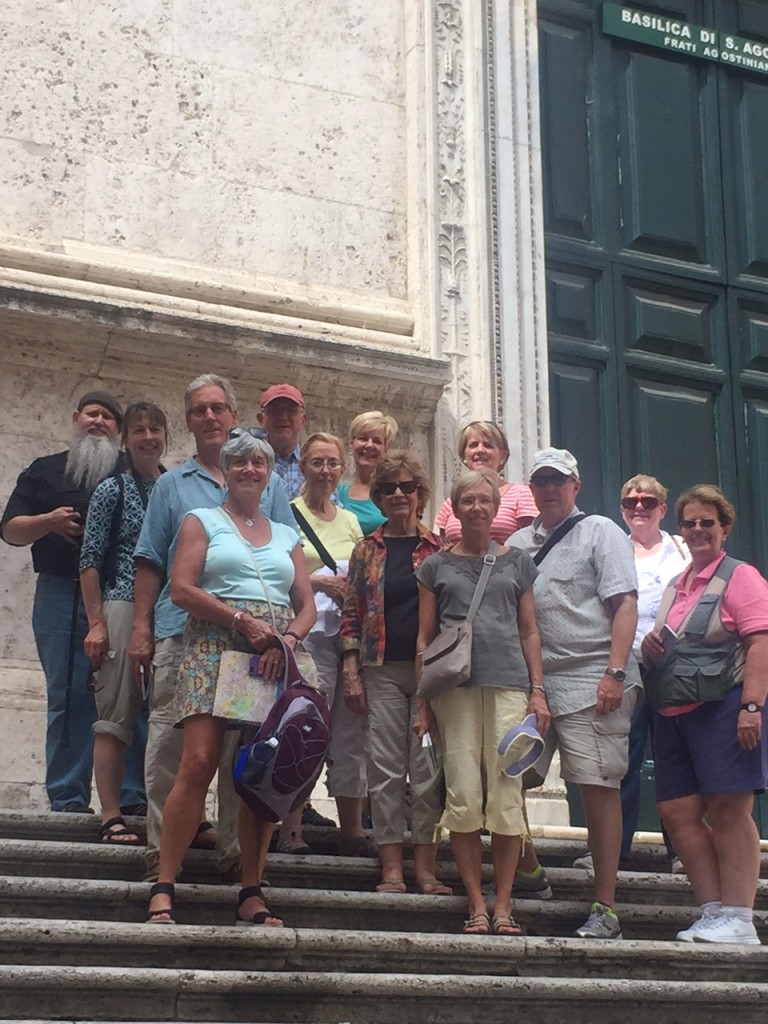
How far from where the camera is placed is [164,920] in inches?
211

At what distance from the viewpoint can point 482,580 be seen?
20.7 feet

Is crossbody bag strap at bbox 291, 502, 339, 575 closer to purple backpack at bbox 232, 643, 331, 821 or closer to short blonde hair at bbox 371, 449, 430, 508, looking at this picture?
short blonde hair at bbox 371, 449, 430, 508

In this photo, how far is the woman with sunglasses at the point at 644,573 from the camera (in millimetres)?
7066

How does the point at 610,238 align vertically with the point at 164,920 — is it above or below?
above

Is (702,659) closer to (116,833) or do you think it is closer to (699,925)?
(699,925)

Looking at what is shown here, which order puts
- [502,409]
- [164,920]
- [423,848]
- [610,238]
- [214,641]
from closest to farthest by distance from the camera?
1. [164,920]
2. [214,641]
3. [423,848]
4. [502,409]
5. [610,238]

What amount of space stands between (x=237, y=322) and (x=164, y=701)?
3.12 meters

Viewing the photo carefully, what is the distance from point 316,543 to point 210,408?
0.78m

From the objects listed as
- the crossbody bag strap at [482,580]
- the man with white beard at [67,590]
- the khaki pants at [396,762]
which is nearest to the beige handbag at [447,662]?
the crossbody bag strap at [482,580]

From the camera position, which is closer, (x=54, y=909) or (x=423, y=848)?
(x=54, y=909)

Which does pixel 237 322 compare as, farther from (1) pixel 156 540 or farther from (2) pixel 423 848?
(2) pixel 423 848

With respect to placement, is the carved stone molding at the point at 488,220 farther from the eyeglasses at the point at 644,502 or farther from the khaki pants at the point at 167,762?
the khaki pants at the point at 167,762

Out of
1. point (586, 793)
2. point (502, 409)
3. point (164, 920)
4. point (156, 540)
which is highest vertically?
point (502, 409)

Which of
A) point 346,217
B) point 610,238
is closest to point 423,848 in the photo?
point 346,217
